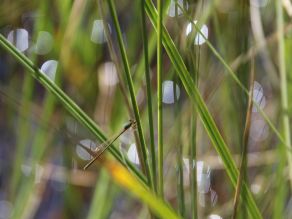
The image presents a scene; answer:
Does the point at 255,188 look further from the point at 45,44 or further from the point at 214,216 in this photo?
the point at 45,44

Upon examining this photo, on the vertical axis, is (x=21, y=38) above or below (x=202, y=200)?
above

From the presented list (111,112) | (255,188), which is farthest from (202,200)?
(111,112)

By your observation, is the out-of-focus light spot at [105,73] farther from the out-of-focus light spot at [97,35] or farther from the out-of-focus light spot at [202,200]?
the out-of-focus light spot at [202,200]

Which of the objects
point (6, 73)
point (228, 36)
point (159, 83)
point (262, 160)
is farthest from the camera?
point (6, 73)

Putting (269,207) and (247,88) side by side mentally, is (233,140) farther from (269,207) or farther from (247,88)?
(247,88)

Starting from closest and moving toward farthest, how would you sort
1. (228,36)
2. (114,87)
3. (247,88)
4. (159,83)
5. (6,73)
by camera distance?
(159,83) < (247,88) < (228,36) < (114,87) < (6,73)

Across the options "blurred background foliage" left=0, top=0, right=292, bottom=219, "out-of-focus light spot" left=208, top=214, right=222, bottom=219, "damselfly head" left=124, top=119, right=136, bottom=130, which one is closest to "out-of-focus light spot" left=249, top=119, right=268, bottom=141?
"blurred background foliage" left=0, top=0, right=292, bottom=219

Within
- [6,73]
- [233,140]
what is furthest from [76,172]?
[233,140]

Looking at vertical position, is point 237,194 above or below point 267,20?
below
